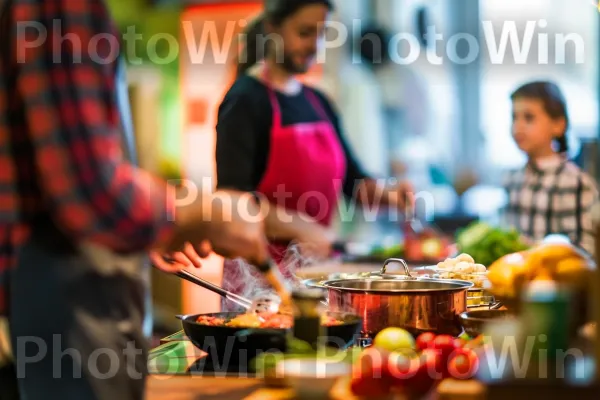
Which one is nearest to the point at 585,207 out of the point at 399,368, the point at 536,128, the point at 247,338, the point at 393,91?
the point at 536,128

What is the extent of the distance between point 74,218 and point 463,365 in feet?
2.68

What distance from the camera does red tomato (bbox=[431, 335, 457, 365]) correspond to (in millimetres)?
1768

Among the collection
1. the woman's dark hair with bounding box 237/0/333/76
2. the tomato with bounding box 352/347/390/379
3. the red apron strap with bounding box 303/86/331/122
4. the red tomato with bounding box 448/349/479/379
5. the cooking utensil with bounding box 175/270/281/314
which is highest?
the woman's dark hair with bounding box 237/0/333/76

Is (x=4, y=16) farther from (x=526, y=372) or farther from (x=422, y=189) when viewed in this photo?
(x=422, y=189)

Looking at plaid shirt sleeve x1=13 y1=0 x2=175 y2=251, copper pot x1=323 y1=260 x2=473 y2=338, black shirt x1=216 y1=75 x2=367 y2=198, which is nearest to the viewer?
plaid shirt sleeve x1=13 y1=0 x2=175 y2=251

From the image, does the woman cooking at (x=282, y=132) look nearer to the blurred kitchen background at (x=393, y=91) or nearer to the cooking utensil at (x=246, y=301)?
the cooking utensil at (x=246, y=301)

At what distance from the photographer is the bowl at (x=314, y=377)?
1483 mm

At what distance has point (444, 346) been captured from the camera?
1799 mm

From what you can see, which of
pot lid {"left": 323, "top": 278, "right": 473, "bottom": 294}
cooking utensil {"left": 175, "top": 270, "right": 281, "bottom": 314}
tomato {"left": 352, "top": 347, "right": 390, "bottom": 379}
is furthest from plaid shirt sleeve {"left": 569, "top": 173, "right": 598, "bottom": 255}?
tomato {"left": 352, "top": 347, "right": 390, "bottom": 379}

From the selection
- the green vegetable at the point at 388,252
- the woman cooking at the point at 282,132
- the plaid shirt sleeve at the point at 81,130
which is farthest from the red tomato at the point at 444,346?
the green vegetable at the point at 388,252

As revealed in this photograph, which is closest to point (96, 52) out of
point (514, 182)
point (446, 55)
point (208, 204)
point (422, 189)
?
point (208, 204)

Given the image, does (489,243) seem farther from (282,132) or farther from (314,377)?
(314,377)

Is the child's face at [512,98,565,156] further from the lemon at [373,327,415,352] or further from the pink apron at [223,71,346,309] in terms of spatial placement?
the lemon at [373,327,415,352]

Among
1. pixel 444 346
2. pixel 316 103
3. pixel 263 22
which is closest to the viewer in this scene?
pixel 444 346
